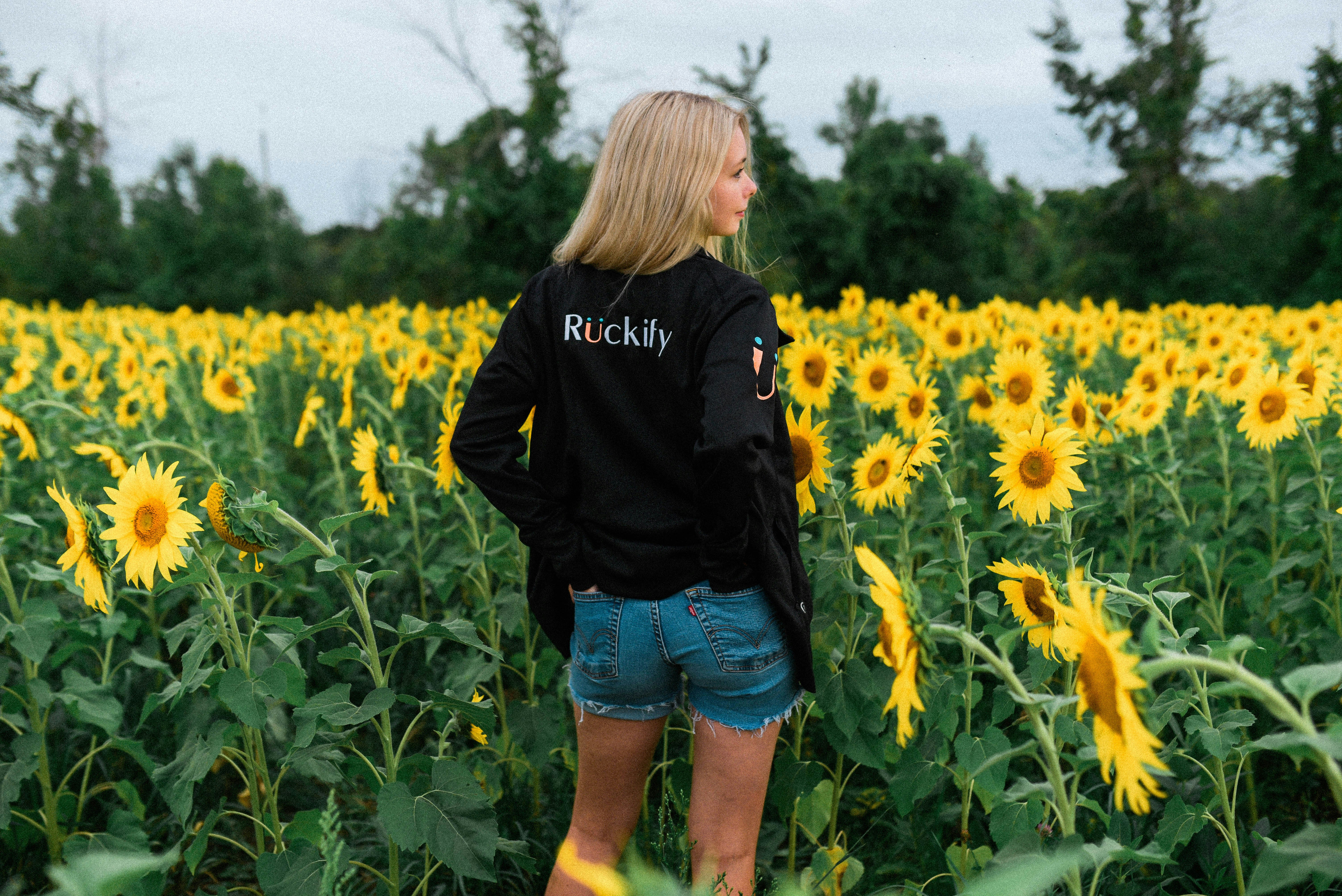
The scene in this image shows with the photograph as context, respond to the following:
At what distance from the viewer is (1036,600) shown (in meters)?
2.07

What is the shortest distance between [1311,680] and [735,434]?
35.5 inches

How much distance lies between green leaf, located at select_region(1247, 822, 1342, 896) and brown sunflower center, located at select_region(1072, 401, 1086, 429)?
2.45 metres

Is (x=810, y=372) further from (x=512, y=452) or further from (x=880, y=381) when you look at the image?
(x=512, y=452)

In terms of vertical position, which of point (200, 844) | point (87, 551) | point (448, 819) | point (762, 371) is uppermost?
point (762, 371)

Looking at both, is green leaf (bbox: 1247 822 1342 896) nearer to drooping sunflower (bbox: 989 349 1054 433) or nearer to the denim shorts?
the denim shorts

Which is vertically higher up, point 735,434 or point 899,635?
point 735,434

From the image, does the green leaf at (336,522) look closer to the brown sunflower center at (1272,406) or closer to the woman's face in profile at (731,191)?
the woman's face in profile at (731,191)

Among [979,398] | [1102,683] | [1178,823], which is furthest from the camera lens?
[979,398]

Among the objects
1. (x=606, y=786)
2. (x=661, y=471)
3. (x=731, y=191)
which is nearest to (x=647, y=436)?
(x=661, y=471)

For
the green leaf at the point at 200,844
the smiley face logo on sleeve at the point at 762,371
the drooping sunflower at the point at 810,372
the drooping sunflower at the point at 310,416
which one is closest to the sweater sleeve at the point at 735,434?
the smiley face logo on sleeve at the point at 762,371

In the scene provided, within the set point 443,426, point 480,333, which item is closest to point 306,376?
point 480,333

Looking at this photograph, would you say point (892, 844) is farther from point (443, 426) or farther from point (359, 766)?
point (443, 426)

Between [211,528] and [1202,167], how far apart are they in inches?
942

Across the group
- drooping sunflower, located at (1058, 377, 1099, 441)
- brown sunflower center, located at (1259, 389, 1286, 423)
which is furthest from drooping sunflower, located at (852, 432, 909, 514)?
brown sunflower center, located at (1259, 389, 1286, 423)
